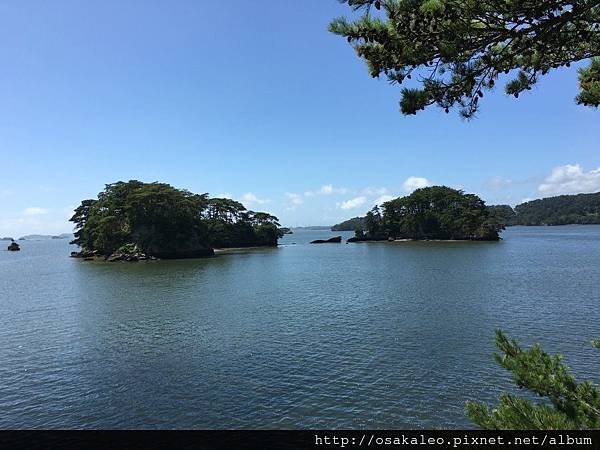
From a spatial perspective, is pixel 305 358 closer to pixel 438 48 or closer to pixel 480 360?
pixel 480 360

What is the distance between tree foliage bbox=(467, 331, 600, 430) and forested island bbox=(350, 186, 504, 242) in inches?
5115

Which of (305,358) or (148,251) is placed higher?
(148,251)

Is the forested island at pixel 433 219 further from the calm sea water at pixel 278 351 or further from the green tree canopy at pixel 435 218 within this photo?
the calm sea water at pixel 278 351

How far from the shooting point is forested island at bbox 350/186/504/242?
12950cm

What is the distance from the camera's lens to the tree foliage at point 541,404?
222 inches

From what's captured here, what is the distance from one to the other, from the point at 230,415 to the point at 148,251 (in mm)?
82033

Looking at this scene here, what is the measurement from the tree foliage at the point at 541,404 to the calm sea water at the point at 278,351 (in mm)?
7352

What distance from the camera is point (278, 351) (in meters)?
20.8

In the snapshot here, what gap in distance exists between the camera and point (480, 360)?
18281mm

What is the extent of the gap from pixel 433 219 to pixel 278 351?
129 meters

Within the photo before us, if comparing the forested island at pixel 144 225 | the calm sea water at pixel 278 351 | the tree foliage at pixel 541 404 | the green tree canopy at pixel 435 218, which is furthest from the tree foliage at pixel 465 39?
the green tree canopy at pixel 435 218
